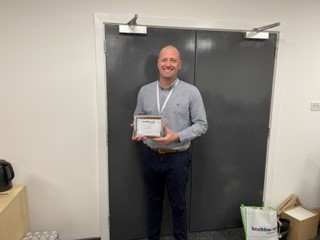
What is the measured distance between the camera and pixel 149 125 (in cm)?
172

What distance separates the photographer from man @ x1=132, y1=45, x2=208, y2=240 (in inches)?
70.9

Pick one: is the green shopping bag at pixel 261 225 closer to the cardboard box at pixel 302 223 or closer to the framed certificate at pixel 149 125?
the cardboard box at pixel 302 223

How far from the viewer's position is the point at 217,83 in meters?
2.15

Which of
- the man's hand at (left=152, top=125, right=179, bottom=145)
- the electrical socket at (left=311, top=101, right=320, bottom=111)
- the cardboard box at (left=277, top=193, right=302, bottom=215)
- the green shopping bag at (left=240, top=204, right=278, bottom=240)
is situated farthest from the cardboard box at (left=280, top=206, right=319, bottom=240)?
the man's hand at (left=152, top=125, right=179, bottom=145)

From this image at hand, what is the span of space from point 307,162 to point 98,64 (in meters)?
2.15

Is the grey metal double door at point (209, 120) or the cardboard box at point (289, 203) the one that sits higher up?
the grey metal double door at point (209, 120)

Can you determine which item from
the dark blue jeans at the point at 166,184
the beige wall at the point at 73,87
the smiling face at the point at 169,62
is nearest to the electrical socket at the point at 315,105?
the beige wall at the point at 73,87

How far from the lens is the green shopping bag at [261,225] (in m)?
2.11

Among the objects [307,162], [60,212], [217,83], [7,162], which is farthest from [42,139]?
[307,162]

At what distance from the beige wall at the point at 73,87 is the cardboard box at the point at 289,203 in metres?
0.40

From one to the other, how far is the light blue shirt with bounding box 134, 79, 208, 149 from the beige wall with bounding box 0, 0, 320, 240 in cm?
46

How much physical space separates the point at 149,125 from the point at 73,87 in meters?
0.70

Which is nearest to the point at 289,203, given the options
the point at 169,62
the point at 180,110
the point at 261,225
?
the point at 261,225

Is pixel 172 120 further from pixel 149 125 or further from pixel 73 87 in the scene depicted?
pixel 73 87
